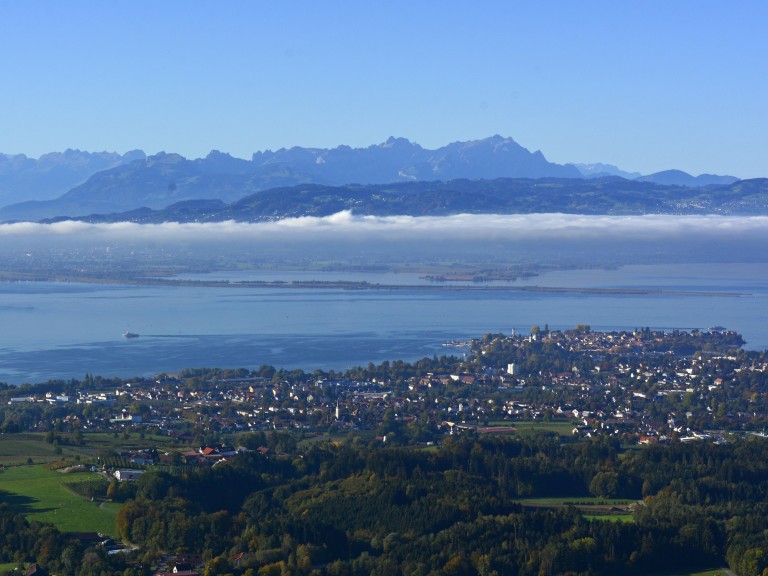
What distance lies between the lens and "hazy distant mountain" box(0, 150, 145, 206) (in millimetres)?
173875

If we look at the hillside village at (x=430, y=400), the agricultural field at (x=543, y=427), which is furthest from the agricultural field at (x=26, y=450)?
the agricultural field at (x=543, y=427)

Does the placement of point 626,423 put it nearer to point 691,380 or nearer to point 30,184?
point 691,380

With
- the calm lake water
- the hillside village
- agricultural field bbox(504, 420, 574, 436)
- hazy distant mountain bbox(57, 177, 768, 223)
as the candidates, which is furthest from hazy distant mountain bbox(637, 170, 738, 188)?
agricultural field bbox(504, 420, 574, 436)

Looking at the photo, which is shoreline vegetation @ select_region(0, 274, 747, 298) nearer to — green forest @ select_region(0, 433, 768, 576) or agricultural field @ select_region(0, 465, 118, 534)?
green forest @ select_region(0, 433, 768, 576)

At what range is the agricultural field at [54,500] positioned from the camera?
1728 centimetres

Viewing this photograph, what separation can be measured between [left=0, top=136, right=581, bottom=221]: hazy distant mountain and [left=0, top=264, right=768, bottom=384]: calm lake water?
244ft

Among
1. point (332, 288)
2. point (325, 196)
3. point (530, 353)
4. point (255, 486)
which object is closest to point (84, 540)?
point (255, 486)

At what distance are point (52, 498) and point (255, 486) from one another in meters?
2.88

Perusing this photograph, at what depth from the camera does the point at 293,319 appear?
5047 centimetres

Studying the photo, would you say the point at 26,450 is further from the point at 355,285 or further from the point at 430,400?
the point at 355,285

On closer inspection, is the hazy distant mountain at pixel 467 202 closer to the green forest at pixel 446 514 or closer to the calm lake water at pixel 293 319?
the calm lake water at pixel 293 319

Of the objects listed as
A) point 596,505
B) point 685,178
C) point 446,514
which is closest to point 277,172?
point 685,178

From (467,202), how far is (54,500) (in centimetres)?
10051

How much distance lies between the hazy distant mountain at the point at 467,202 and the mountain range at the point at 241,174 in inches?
273
